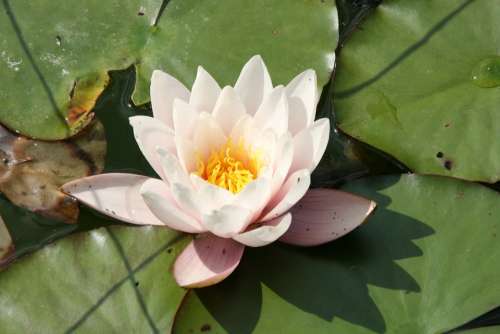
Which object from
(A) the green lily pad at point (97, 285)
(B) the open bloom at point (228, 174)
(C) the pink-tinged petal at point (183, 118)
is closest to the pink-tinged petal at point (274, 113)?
(B) the open bloom at point (228, 174)

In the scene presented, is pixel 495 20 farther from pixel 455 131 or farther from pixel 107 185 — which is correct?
pixel 107 185

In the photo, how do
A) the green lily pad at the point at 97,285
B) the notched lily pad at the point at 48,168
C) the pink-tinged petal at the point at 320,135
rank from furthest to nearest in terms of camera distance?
the notched lily pad at the point at 48,168 < the green lily pad at the point at 97,285 < the pink-tinged petal at the point at 320,135

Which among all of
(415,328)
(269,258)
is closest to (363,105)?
(269,258)

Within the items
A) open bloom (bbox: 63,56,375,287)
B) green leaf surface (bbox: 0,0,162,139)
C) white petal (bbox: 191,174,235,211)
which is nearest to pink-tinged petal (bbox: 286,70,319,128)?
open bloom (bbox: 63,56,375,287)

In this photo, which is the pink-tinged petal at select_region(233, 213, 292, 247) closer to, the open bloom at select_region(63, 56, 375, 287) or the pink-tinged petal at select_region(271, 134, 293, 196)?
the open bloom at select_region(63, 56, 375, 287)

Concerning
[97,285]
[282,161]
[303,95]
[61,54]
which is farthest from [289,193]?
[61,54]

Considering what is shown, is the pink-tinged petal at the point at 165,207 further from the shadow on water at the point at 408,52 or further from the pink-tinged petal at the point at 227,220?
the shadow on water at the point at 408,52

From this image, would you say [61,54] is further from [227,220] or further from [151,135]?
[227,220]
